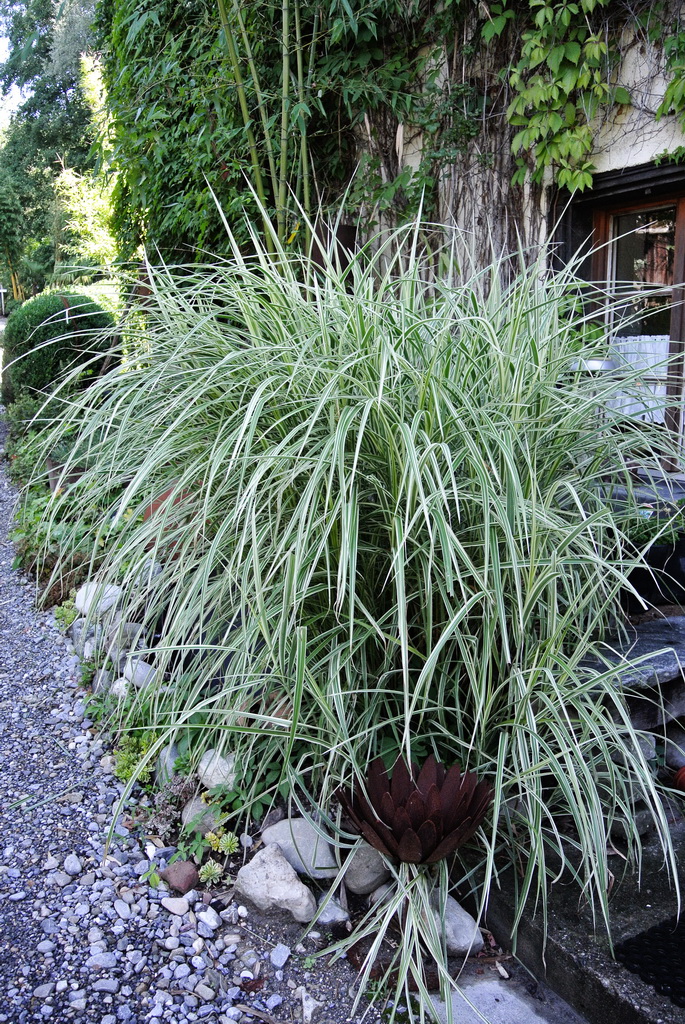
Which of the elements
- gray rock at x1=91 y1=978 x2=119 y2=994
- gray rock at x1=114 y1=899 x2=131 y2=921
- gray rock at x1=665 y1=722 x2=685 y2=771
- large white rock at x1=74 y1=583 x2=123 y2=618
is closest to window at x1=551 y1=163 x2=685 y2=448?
gray rock at x1=665 y1=722 x2=685 y2=771

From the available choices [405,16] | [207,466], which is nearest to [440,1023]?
[207,466]

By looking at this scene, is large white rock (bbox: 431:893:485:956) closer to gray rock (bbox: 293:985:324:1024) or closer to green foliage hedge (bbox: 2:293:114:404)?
gray rock (bbox: 293:985:324:1024)

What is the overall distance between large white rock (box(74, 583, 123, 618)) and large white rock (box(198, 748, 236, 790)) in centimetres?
42

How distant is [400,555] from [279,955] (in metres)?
0.76

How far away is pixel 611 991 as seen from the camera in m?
1.25

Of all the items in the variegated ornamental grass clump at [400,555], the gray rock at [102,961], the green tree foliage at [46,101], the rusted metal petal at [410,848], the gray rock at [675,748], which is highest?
the green tree foliage at [46,101]

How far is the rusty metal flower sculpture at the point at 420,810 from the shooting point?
4.37ft

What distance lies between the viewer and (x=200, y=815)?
64.9 inches

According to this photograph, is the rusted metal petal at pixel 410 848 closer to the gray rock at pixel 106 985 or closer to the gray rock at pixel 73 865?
the gray rock at pixel 106 985

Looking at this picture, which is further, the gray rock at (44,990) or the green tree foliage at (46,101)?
the green tree foliage at (46,101)

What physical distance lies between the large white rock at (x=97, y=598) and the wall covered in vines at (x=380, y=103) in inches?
63.9

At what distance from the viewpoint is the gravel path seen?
51.2 inches

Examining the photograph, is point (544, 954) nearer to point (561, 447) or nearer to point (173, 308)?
point (561, 447)

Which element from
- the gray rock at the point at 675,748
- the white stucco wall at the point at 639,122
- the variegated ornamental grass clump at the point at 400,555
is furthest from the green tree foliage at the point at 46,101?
the gray rock at the point at 675,748
